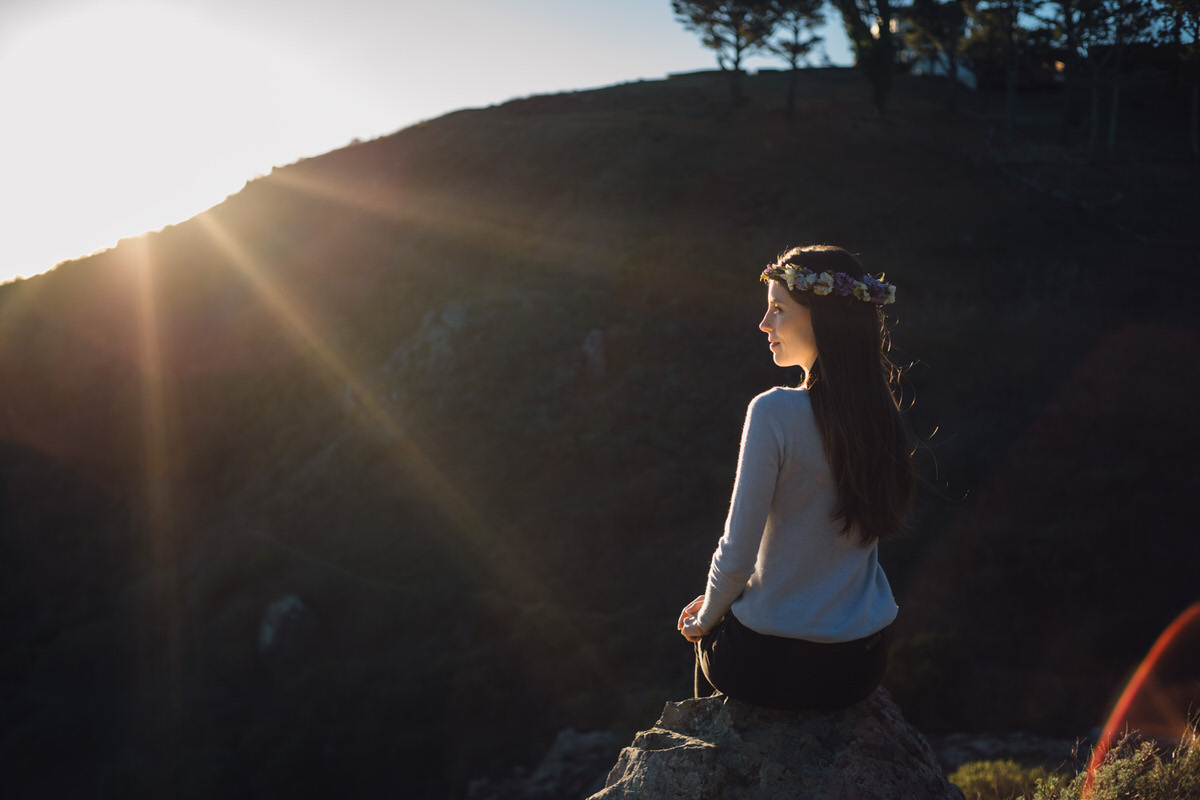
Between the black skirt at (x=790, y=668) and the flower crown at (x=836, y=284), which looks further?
the black skirt at (x=790, y=668)

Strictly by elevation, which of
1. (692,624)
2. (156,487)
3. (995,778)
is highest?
(692,624)

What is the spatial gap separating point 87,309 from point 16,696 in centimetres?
1671

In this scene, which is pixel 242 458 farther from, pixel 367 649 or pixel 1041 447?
pixel 1041 447

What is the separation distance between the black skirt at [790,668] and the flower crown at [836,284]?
121 cm

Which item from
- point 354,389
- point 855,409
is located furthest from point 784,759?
point 354,389

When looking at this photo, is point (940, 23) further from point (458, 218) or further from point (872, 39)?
point (458, 218)

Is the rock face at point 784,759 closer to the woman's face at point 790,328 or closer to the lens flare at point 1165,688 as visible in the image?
the woman's face at point 790,328

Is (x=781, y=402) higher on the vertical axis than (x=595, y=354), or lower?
higher

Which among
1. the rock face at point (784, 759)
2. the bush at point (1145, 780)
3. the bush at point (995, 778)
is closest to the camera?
the rock face at point (784, 759)

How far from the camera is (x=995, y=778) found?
634 cm

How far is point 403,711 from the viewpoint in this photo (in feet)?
40.4

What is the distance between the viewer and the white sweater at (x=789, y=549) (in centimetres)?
234

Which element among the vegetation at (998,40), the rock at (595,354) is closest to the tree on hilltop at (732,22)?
the vegetation at (998,40)

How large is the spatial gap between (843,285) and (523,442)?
54.9 ft
